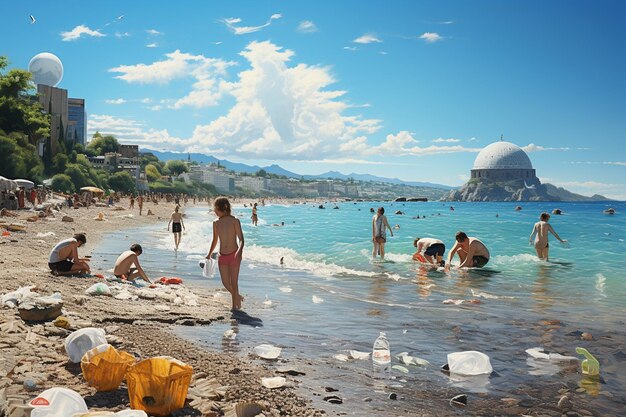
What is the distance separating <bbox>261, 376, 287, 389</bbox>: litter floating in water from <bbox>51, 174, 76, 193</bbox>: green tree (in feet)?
228

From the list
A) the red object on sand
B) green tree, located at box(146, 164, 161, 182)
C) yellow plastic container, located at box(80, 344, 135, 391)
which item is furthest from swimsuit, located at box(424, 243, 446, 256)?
green tree, located at box(146, 164, 161, 182)

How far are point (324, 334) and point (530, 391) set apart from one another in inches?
120

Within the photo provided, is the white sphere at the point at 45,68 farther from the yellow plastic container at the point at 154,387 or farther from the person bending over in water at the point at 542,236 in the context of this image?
the yellow plastic container at the point at 154,387

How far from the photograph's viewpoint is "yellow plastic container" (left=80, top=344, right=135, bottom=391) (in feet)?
14.3

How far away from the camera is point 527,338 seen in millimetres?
7391

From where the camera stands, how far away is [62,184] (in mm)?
66750

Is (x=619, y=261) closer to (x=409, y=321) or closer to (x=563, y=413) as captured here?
(x=409, y=321)

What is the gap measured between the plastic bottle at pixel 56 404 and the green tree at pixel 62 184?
70.2 metres

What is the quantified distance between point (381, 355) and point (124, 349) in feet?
10.0

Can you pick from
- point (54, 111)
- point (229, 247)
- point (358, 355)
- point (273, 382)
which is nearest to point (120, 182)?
point (54, 111)

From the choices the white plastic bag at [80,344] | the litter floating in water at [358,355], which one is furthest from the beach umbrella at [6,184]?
the litter floating in water at [358,355]

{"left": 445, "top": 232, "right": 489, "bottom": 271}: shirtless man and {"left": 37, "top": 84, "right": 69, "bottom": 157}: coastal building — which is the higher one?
{"left": 37, "top": 84, "right": 69, "bottom": 157}: coastal building

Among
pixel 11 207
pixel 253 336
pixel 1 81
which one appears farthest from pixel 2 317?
pixel 1 81

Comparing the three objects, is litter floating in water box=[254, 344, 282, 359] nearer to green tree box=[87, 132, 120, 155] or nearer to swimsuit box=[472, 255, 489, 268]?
swimsuit box=[472, 255, 489, 268]
